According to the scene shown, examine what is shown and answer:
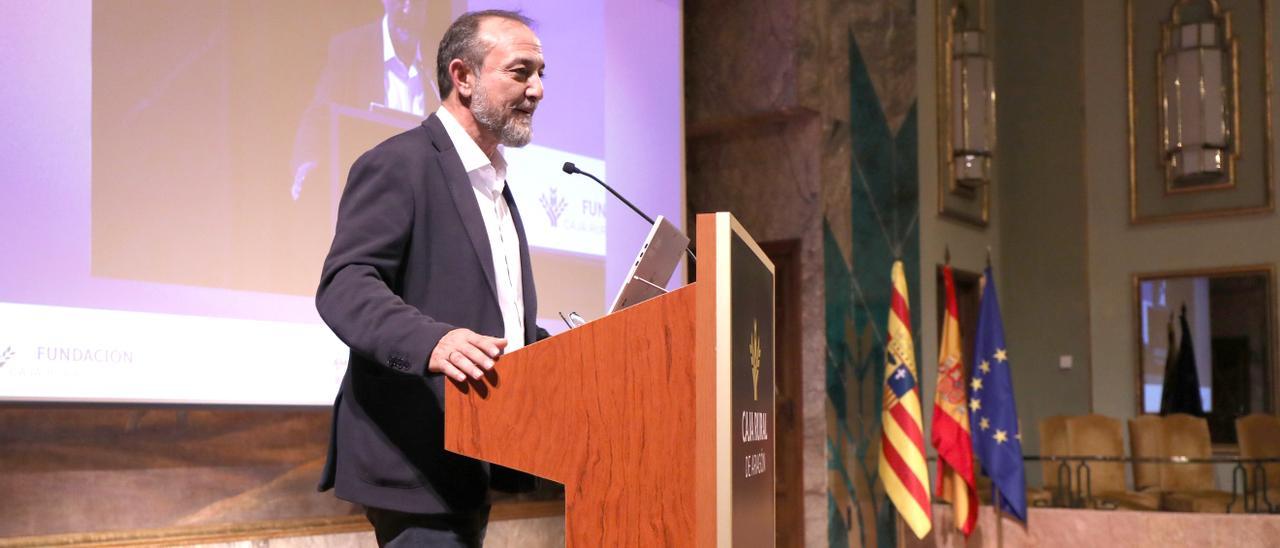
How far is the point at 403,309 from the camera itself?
1.79 m

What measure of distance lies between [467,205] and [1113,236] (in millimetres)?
8069

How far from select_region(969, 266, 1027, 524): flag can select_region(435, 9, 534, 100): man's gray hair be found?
17.1 feet

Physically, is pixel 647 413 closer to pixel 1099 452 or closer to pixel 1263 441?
pixel 1099 452

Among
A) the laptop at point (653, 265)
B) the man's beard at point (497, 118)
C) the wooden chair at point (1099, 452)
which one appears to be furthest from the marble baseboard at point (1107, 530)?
the man's beard at point (497, 118)

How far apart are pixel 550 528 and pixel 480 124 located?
339 centimetres

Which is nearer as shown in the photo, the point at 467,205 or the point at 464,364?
the point at 464,364

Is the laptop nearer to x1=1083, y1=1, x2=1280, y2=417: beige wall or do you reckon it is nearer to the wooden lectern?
the wooden lectern

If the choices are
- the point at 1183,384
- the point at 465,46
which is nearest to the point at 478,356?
the point at 465,46

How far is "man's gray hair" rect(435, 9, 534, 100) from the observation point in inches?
86.5

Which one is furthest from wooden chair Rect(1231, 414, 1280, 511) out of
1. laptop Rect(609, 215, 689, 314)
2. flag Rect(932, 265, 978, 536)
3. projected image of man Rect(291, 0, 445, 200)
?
laptop Rect(609, 215, 689, 314)

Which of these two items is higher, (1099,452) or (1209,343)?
(1209,343)

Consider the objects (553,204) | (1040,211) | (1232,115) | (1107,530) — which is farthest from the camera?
(1040,211)

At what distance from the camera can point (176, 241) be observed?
3561 millimetres

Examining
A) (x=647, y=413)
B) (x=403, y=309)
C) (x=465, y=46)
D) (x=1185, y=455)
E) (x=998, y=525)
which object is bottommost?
(x=998, y=525)
